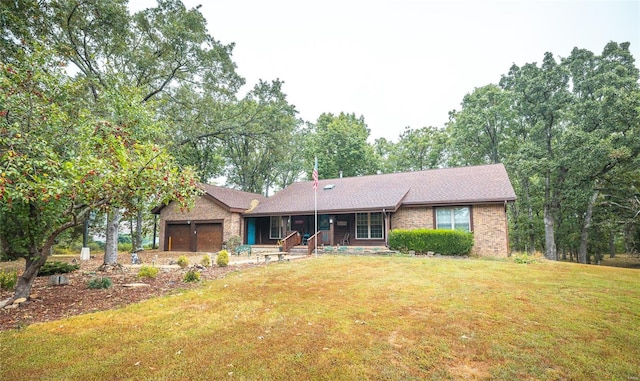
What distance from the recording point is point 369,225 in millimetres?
18406

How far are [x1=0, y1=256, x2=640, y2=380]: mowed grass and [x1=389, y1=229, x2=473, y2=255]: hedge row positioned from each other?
21.3 feet

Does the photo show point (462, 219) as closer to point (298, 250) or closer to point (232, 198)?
point (298, 250)

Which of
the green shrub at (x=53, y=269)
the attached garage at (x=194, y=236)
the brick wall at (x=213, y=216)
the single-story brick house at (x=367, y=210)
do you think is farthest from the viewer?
the attached garage at (x=194, y=236)

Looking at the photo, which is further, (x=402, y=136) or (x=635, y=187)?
(x=402, y=136)

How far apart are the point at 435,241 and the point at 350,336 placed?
37.3ft

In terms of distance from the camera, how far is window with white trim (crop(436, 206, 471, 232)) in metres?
16.0

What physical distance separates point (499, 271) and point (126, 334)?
1043 centimetres

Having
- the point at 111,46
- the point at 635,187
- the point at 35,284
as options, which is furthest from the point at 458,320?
the point at 635,187

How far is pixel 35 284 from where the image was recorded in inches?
335

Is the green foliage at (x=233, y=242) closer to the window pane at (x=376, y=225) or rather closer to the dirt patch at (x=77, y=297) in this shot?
the window pane at (x=376, y=225)

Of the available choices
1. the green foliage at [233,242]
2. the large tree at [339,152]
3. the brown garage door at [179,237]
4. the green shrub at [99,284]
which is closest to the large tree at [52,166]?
the green shrub at [99,284]

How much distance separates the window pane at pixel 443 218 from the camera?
645 inches

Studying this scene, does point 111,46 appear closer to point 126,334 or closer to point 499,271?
point 126,334

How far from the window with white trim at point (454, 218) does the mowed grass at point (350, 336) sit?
829 centimetres
